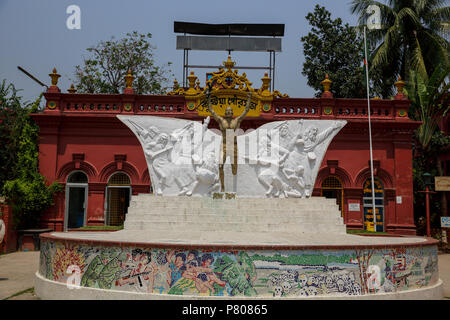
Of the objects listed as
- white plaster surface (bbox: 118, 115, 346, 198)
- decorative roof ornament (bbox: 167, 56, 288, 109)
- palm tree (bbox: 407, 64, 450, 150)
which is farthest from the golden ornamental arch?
palm tree (bbox: 407, 64, 450, 150)

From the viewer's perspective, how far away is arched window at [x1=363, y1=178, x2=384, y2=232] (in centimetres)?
1609

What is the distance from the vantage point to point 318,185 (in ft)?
52.7

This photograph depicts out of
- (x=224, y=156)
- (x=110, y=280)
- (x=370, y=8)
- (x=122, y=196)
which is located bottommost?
(x=110, y=280)

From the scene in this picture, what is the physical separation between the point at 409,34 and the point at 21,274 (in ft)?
69.5

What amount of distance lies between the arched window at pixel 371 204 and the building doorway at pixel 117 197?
9.38 m

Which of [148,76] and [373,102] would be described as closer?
[373,102]

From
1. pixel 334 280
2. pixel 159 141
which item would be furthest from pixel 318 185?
pixel 334 280

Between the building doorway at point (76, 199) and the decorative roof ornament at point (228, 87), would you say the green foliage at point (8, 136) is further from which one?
the decorative roof ornament at point (228, 87)

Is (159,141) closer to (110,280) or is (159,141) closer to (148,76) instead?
(110,280)

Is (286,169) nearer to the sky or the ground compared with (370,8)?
nearer to the ground

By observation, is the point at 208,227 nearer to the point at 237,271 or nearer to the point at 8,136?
the point at 237,271

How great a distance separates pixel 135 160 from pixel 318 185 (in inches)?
286

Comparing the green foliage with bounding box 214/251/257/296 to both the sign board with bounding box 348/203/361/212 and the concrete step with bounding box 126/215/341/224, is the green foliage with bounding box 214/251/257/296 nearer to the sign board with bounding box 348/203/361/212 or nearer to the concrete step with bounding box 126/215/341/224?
the concrete step with bounding box 126/215/341/224

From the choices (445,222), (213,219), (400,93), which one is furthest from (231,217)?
(400,93)
